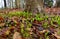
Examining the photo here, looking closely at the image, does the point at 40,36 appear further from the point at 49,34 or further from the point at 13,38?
the point at 13,38

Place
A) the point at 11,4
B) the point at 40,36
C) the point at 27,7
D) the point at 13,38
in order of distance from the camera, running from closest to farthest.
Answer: the point at 13,38 < the point at 40,36 < the point at 27,7 < the point at 11,4

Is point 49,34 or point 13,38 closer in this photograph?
point 13,38

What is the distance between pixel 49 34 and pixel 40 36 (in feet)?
0.77

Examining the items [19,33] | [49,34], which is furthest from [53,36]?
[19,33]

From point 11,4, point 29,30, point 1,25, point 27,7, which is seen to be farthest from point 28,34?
point 11,4

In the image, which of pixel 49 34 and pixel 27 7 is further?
pixel 27 7

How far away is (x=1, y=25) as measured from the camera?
4242 mm

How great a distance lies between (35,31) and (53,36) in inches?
16.0

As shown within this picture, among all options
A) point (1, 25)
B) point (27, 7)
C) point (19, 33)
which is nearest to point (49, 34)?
point (19, 33)

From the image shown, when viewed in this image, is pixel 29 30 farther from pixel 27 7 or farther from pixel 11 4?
pixel 11 4

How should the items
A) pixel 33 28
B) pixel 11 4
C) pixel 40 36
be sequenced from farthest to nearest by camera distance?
1. pixel 11 4
2. pixel 33 28
3. pixel 40 36

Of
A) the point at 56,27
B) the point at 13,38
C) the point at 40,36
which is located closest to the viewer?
the point at 13,38

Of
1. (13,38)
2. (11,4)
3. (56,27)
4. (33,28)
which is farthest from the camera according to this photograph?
(11,4)

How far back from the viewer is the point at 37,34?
3.97 metres
